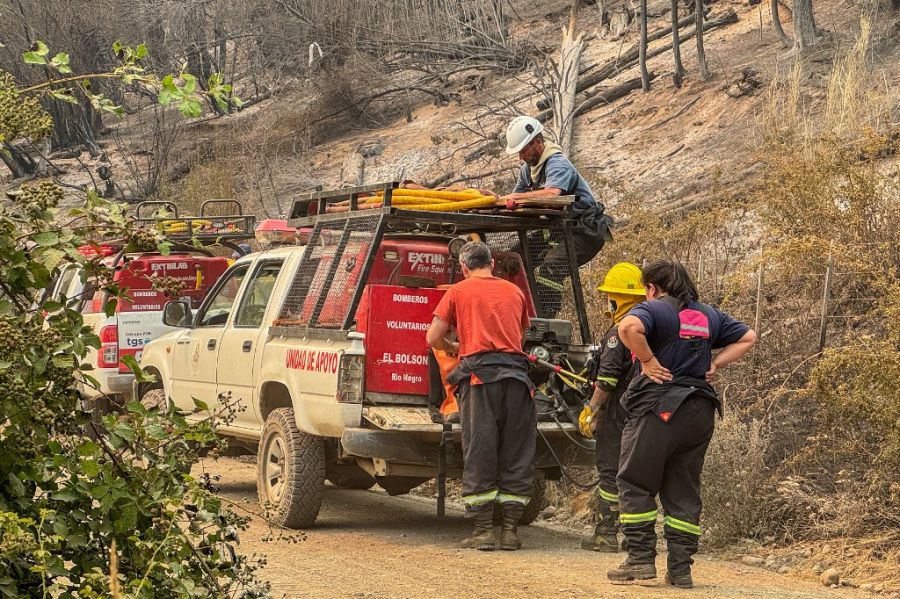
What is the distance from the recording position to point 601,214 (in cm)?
980

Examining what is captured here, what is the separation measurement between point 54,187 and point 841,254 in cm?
689

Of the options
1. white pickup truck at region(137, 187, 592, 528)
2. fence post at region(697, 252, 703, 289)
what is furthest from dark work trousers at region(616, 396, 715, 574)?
fence post at region(697, 252, 703, 289)

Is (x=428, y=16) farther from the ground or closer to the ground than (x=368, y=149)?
farther from the ground

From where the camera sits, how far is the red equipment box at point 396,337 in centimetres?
876

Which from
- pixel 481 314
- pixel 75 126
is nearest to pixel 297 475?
pixel 481 314

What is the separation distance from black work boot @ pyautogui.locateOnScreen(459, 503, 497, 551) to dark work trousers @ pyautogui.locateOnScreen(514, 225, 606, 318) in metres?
1.84

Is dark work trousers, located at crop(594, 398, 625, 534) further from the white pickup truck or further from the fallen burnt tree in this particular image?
the fallen burnt tree

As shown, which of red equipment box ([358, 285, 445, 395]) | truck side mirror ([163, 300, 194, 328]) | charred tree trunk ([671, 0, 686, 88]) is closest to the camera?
red equipment box ([358, 285, 445, 395])

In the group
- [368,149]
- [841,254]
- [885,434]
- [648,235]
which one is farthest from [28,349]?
[368,149]

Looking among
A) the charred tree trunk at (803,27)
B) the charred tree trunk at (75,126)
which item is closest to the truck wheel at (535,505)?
the charred tree trunk at (803,27)

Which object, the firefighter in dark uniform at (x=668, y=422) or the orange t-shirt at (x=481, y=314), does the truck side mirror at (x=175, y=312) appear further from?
the firefighter in dark uniform at (x=668, y=422)

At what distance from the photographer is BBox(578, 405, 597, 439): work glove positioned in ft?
28.4

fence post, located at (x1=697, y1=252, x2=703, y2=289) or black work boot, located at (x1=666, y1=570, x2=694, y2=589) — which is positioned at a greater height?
fence post, located at (x1=697, y1=252, x2=703, y2=289)

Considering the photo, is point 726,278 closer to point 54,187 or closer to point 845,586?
point 845,586
